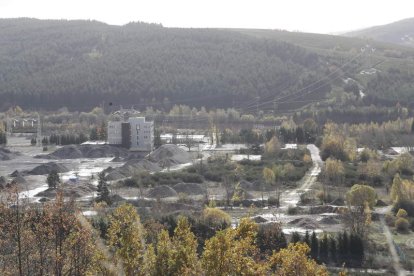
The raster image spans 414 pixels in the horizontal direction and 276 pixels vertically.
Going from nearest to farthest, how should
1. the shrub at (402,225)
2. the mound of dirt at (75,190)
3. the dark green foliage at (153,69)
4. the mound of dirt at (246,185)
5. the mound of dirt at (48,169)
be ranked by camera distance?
the shrub at (402,225) → the mound of dirt at (75,190) → the mound of dirt at (246,185) → the mound of dirt at (48,169) → the dark green foliage at (153,69)

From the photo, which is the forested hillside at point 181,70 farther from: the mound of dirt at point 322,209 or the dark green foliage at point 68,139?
the mound of dirt at point 322,209

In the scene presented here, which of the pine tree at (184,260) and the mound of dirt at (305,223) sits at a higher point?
the pine tree at (184,260)

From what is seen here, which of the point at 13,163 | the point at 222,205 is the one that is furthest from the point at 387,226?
the point at 13,163

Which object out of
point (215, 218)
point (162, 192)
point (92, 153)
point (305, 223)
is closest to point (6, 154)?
point (92, 153)

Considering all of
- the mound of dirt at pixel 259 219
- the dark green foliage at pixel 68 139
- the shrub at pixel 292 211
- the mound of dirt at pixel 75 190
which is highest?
the mound of dirt at pixel 259 219

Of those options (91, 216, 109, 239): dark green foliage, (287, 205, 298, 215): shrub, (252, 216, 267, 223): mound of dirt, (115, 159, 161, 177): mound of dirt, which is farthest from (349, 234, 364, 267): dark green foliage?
(115, 159, 161, 177): mound of dirt

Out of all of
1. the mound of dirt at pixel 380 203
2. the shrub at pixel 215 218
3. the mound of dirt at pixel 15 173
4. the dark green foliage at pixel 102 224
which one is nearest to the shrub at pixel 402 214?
the mound of dirt at pixel 380 203
